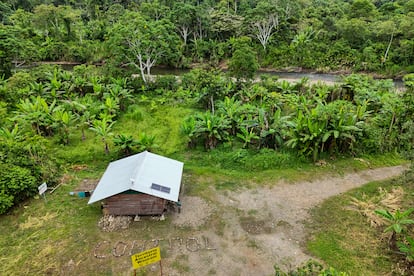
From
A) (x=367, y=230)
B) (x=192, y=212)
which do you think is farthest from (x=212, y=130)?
(x=367, y=230)

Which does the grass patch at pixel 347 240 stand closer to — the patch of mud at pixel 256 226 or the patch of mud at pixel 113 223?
the patch of mud at pixel 256 226

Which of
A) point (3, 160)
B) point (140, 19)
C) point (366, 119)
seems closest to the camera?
point (3, 160)

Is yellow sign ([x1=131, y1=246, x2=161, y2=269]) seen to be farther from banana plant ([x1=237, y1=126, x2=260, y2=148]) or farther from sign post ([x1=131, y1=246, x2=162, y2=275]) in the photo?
banana plant ([x1=237, y1=126, x2=260, y2=148])

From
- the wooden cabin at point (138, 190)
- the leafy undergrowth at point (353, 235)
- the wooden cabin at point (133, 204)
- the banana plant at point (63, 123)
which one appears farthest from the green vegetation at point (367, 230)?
the banana plant at point (63, 123)

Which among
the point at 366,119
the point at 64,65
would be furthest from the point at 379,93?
the point at 64,65

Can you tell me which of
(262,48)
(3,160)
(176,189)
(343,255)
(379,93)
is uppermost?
(262,48)

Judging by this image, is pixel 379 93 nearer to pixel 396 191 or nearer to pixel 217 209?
pixel 396 191

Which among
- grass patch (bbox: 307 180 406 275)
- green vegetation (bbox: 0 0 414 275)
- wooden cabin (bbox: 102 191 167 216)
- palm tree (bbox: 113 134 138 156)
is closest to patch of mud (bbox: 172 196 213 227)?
green vegetation (bbox: 0 0 414 275)
